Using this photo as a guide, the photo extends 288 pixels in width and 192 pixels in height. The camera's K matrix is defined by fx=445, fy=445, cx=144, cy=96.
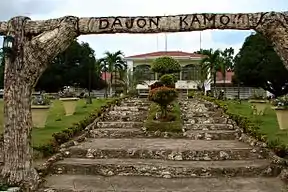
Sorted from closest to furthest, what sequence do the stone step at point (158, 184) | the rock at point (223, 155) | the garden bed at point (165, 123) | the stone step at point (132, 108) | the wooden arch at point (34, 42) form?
the wooden arch at point (34, 42) → the stone step at point (158, 184) → the rock at point (223, 155) → the garden bed at point (165, 123) → the stone step at point (132, 108)

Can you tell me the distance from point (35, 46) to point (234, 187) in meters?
3.82

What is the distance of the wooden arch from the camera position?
6.75 metres

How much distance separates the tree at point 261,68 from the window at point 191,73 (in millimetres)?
3686

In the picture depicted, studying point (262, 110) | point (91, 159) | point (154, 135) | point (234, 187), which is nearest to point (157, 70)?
point (262, 110)

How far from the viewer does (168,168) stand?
26.0 feet

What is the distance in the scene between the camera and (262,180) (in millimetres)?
7586

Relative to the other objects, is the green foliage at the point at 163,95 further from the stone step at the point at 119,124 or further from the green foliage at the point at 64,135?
the green foliage at the point at 64,135

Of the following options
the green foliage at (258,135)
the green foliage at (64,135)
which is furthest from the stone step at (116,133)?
the green foliage at (258,135)

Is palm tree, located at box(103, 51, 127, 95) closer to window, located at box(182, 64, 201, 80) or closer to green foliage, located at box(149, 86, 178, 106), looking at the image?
window, located at box(182, 64, 201, 80)

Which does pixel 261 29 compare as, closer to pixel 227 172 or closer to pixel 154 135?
pixel 227 172

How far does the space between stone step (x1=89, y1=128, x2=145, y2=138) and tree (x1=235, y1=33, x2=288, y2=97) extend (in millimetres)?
19849

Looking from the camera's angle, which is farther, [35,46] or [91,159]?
[91,159]

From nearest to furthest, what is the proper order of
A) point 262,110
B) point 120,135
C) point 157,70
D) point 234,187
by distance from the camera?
point 234,187, point 120,135, point 262,110, point 157,70

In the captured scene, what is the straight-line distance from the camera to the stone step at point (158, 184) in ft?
22.9
